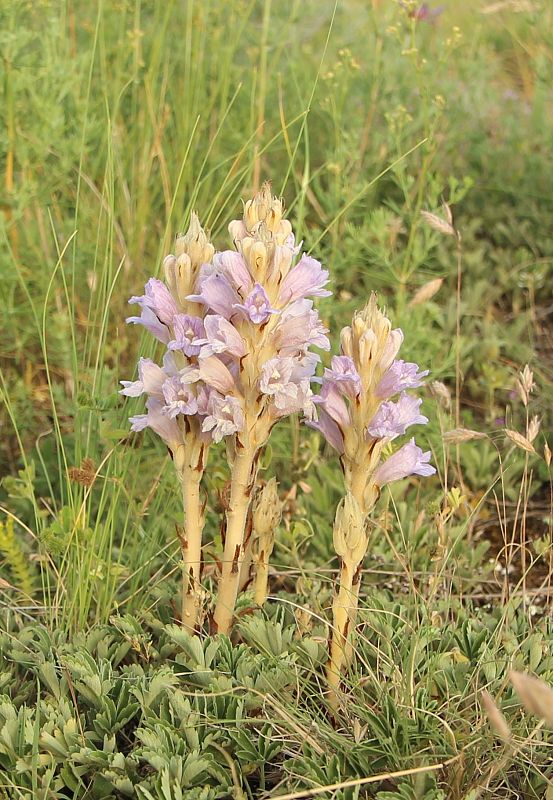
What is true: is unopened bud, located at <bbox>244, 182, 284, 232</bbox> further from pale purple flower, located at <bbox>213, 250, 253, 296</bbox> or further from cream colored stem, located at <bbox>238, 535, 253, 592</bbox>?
cream colored stem, located at <bbox>238, 535, 253, 592</bbox>

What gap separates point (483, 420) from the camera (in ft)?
13.4

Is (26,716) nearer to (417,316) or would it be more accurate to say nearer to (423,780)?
(423,780)

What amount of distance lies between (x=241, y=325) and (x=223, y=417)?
205 mm

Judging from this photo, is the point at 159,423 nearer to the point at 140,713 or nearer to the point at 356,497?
the point at 356,497

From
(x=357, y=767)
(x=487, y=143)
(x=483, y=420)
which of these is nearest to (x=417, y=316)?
(x=483, y=420)

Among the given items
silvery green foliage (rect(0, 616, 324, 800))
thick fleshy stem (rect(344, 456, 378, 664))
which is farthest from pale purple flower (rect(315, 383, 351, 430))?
silvery green foliage (rect(0, 616, 324, 800))

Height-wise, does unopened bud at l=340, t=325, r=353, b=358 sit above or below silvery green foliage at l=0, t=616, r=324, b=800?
above

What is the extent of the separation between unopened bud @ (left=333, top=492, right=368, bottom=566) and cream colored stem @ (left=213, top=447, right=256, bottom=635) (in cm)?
23

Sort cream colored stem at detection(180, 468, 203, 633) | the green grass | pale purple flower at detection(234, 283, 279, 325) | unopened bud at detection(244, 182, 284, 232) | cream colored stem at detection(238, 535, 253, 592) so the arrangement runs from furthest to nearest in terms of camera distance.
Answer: cream colored stem at detection(238, 535, 253, 592) → cream colored stem at detection(180, 468, 203, 633) → the green grass → unopened bud at detection(244, 182, 284, 232) → pale purple flower at detection(234, 283, 279, 325)

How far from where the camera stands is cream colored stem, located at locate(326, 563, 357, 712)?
2.21 meters

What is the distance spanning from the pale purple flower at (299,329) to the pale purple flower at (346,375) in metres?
0.05

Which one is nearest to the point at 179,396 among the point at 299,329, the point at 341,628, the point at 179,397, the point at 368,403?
the point at 179,397

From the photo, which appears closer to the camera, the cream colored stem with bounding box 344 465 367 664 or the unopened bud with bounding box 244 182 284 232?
the unopened bud with bounding box 244 182 284 232

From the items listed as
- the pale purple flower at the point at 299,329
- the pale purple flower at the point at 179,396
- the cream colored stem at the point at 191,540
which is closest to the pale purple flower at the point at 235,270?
the pale purple flower at the point at 299,329
